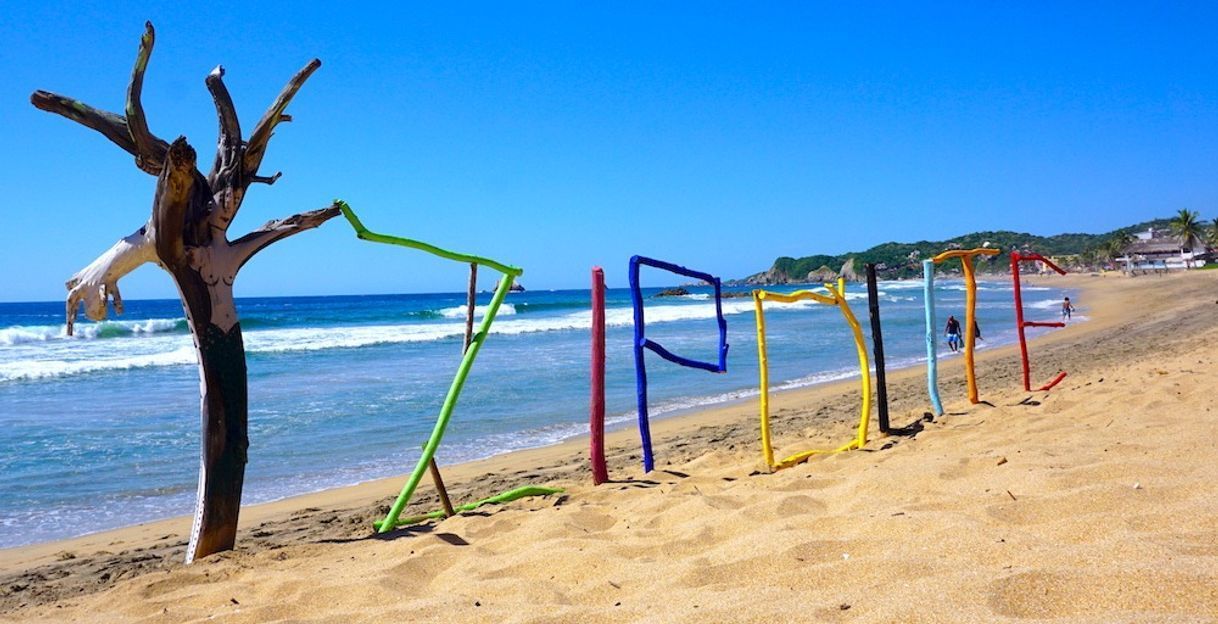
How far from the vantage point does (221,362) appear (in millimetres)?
4758

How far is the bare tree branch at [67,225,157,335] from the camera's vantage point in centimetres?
444

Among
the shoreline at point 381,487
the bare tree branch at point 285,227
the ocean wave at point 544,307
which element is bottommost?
the shoreline at point 381,487

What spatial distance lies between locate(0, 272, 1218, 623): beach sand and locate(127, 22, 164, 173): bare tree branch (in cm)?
227

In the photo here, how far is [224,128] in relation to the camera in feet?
15.4

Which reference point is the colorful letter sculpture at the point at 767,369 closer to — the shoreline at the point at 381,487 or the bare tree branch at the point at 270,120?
the shoreline at the point at 381,487

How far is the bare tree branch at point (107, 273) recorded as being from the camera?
4.44 m

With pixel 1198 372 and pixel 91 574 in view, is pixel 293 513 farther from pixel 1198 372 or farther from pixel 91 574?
pixel 1198 372

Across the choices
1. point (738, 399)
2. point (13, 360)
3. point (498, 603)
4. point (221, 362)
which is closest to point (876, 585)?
point (498, 603)

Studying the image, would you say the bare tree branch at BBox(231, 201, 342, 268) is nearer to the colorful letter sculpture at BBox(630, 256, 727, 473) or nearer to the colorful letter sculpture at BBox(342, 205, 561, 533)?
the colorful letter sculpture at BBox(342, 205, 561, 533)

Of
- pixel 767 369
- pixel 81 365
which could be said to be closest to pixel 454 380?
pixel 767 369

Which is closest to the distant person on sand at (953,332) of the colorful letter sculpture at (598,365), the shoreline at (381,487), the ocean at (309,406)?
the ocean at (309,406)

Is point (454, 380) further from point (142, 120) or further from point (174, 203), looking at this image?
point (142, 120)

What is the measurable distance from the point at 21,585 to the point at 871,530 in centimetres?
511

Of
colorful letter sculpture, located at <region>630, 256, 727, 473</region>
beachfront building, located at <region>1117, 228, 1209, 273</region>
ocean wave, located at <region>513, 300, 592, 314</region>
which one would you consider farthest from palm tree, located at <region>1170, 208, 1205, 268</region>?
colorful letter sculpture, located at <region>630, 256, 727, 473</region>
